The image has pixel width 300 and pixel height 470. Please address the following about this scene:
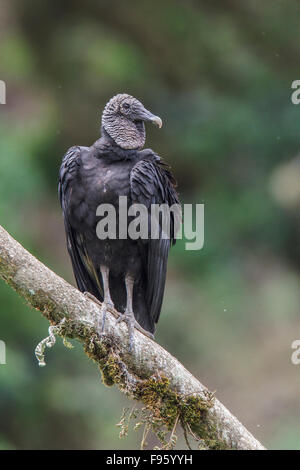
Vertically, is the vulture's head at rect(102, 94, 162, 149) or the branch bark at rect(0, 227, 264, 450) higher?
the vulture's head at rect(102, 94, 162, 149)

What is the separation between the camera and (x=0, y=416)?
6.71m

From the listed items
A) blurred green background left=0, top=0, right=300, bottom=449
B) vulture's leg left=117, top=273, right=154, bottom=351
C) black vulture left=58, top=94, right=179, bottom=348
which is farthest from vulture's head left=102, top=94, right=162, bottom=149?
blurred green background left=0, top=0, right=300, bottom=449

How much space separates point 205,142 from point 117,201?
3969 mm

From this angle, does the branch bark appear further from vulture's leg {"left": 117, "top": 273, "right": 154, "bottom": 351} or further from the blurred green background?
the blurred green background

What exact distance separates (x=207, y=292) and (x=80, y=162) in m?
3.93

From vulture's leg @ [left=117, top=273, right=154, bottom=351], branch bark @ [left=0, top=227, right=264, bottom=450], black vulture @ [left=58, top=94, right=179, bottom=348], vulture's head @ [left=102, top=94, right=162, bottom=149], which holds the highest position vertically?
vulture's head @ [left=102, top=94, right=162, bottom=149]

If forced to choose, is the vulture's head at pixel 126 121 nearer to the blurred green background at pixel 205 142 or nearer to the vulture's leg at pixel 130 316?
the vulture's leg at pixel 130 316

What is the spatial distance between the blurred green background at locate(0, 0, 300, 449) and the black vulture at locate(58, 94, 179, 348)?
9.50 feet

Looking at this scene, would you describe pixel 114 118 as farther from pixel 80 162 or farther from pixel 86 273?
pixel 86 273

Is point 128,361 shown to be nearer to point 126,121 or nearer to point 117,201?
point 117,201

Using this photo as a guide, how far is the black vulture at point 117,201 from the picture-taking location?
398cm

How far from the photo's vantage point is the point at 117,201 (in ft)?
13.0

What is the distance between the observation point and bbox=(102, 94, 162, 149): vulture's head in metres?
4.12
